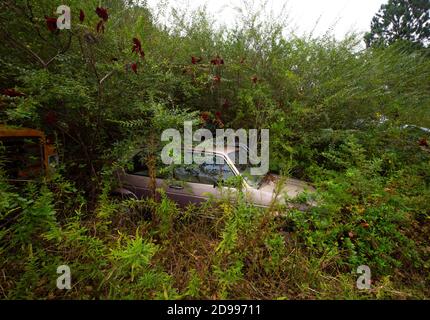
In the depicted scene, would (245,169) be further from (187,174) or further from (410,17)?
(410,17)

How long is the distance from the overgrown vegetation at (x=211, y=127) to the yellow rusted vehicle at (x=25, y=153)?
6.4 inches

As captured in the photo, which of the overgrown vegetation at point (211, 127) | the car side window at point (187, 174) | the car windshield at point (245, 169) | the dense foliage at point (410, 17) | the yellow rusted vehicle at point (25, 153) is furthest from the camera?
the dense foliage at point (410, 17)

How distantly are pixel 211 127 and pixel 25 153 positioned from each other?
2.72 metres

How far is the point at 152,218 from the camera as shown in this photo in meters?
2.72

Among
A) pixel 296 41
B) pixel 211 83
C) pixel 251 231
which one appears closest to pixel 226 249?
pixel 251 231

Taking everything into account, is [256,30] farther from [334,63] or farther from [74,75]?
[74,75]

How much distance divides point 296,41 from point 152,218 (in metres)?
3.90

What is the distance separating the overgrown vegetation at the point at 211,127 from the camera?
1.95 m

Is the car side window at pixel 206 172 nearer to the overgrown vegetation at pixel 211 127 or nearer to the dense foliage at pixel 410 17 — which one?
the overgrown vegetation at pixel 211 127

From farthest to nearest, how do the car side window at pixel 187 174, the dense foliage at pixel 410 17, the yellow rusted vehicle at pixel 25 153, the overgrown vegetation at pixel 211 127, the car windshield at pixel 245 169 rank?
the dense foliage at pixel 410 17, the car side window at pixel 187 174, the car windshield at pixel 245 169, the yellow rusted vehicle at pixel 25 153, the overgrown vegetation at pixel 211 127

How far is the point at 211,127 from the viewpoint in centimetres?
429

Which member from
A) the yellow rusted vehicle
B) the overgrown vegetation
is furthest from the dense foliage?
the yellow rusted vehicle

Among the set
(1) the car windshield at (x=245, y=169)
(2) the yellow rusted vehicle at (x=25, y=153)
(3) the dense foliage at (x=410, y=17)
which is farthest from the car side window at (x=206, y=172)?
(3) the dense foliage at (x=410, y=17)
